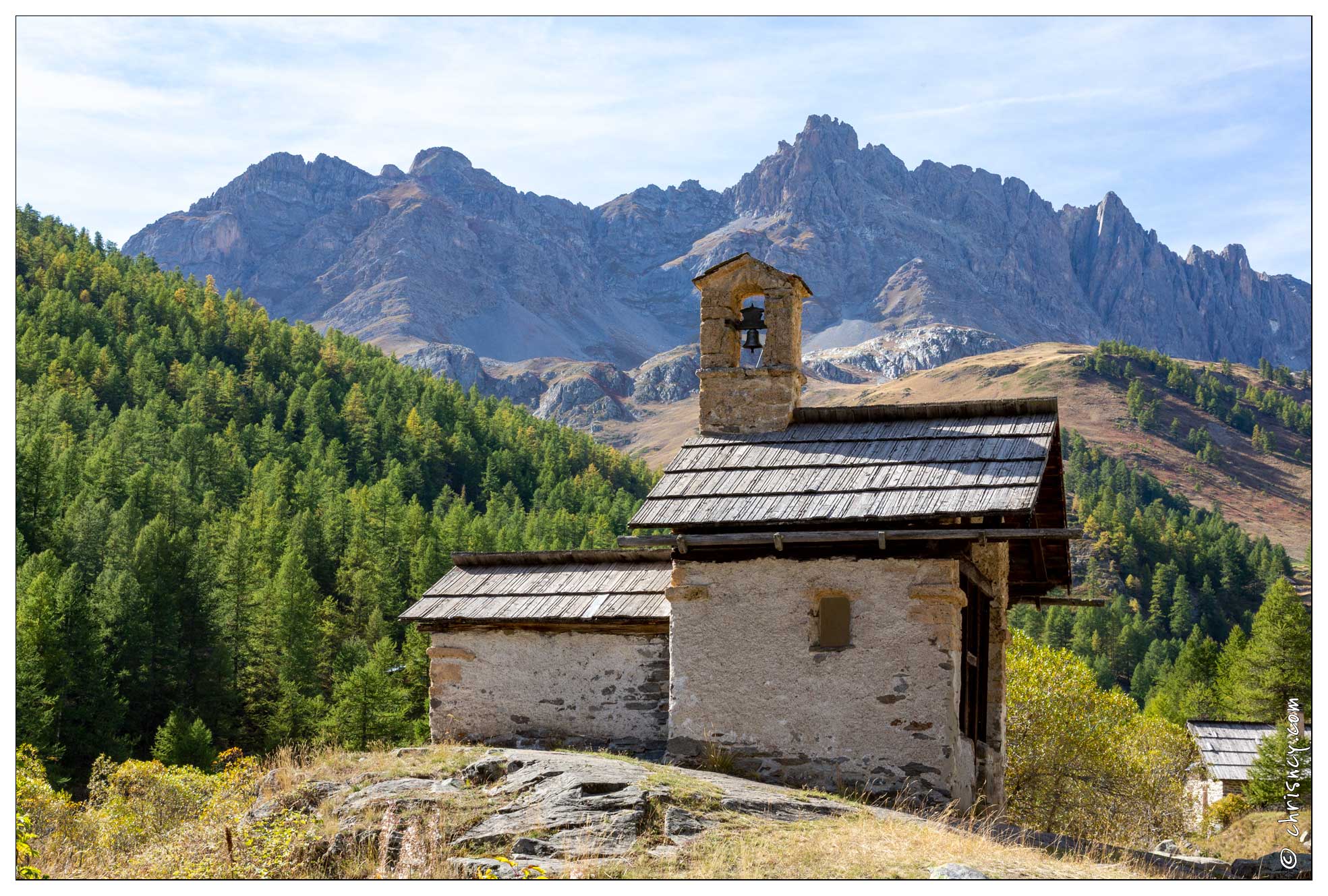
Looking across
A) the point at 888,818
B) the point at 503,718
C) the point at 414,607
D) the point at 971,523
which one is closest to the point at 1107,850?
the point at 888,818

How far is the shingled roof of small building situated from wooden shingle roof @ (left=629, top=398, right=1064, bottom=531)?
1.81 meters

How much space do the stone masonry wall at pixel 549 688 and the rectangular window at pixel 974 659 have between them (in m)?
3.67

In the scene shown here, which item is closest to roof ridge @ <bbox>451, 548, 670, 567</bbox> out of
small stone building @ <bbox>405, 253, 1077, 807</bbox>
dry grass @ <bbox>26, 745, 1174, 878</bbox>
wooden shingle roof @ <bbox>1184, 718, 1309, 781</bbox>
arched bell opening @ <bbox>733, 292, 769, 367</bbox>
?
small stone building @ <bbox>405, 253, 1077, 807</bbox>

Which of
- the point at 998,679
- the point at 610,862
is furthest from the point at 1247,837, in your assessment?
the point at 610,862

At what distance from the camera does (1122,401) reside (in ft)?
618

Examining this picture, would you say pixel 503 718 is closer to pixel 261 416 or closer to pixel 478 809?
pixel 478 809

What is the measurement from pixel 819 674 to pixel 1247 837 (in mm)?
19075

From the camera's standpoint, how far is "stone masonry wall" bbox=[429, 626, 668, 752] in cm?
1592

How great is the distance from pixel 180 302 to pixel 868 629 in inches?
4947

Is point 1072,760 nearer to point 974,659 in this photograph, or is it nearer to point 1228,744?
point 1228,744

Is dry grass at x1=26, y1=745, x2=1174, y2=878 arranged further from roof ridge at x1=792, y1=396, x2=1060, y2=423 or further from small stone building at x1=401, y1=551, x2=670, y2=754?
roof ridge at x1=792, y1=396, x2=1060, y2=423

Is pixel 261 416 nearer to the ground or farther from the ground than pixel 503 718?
farther from the ground

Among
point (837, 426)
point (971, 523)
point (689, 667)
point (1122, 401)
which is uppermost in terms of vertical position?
point (1122, 401)

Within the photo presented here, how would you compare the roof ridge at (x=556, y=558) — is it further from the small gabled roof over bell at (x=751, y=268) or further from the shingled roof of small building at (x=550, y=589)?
the small gabled roof over bell at (x=751, y=268)
